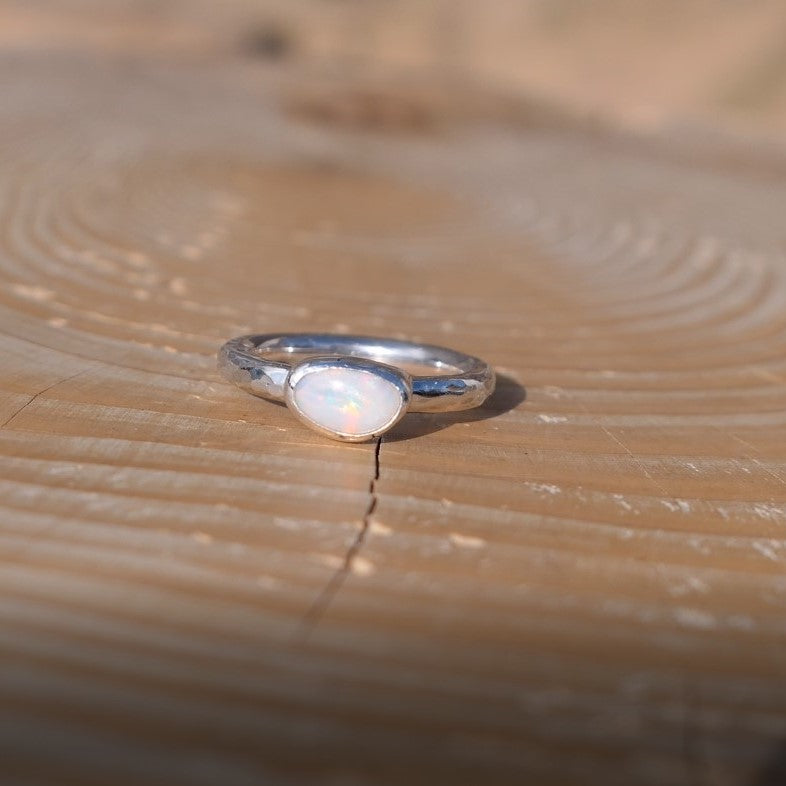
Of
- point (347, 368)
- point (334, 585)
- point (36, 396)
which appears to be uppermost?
point (347, 368)

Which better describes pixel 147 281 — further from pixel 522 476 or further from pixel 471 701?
pixel 471 701

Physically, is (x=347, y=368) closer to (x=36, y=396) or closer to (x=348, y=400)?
(x=348, y=400)

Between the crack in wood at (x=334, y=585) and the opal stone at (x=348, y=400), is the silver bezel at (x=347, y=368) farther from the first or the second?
the crack in wood at (x=334, y=585)

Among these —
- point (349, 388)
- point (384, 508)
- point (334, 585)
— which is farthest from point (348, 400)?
point (334, 585)

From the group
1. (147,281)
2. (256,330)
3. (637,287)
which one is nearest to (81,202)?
(147,281)

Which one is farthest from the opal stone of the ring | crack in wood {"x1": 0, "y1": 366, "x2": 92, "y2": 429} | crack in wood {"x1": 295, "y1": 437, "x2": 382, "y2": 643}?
crack in wood {"x1": 0, "y1": 366, "x2": 92, "y2": 429}

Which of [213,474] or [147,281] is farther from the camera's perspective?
[147,281]

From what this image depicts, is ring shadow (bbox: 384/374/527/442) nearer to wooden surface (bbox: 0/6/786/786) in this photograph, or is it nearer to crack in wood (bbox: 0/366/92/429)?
wooden surface (bbox: 0/6/786/786)
